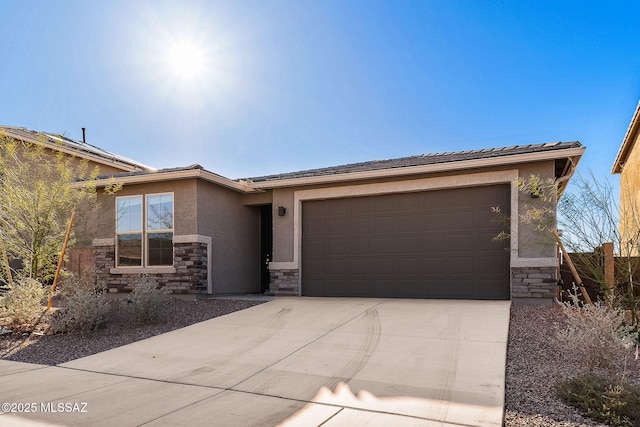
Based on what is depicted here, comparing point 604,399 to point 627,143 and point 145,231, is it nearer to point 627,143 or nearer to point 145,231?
point 145,231

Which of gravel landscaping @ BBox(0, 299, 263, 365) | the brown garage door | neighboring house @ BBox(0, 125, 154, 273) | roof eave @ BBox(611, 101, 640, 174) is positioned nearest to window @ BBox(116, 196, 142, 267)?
neighboring house @ BBox(0, 125, 154, 273)

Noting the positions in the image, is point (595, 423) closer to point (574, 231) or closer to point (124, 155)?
point (574, 231)

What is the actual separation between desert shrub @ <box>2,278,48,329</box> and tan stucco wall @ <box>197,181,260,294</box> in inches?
145

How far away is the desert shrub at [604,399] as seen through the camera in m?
3.63

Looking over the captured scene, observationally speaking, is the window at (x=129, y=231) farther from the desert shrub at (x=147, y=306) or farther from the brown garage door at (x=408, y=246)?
the brown garage door at (x=408, y=246)

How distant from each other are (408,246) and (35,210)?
26.8 ft

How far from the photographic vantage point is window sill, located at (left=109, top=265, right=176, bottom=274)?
1102 cm

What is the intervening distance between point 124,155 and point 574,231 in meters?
18.2

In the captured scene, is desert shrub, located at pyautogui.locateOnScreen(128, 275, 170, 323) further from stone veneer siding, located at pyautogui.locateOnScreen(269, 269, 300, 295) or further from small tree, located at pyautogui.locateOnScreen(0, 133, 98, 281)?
stone veneer siding, located at pyautogui.locateOnScreen(269, 269, 300, 295)

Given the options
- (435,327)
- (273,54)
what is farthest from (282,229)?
(435,327)

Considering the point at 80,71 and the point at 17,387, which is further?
the point at 80,71

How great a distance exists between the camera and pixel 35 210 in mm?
9000

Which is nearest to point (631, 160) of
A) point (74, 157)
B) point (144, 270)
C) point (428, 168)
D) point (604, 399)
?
point (428, 168)

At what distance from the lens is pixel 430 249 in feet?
32.5
